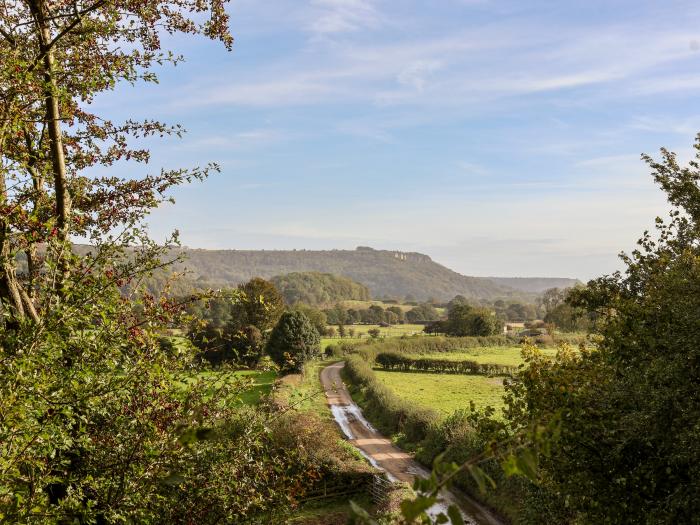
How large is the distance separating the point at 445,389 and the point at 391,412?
57.9ft

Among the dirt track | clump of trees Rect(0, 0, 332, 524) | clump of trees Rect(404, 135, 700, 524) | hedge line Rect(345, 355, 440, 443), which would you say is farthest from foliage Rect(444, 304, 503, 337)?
clump of trees Rect(0, 0, 332, 524)

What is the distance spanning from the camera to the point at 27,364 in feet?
16.9

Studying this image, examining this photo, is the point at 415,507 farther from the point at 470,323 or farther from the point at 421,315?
the point at 421,315

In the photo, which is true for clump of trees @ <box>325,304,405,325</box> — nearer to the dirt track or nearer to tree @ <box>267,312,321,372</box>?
tree @ <box>267,312,321,372</box>

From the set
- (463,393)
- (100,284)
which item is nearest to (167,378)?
(100,284)

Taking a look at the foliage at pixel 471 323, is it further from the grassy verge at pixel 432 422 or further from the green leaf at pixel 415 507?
the green leaf at pixel 415 507

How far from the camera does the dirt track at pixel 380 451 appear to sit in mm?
26047

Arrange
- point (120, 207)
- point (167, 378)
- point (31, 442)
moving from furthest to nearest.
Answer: point (120, 207) → point (167, 378) → point (31, 442)

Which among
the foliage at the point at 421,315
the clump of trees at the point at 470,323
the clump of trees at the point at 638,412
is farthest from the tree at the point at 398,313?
the clump of trees at the point at 638,412

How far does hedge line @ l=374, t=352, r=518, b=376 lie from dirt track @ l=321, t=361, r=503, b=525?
19487 millimetres

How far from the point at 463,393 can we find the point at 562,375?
143 ft

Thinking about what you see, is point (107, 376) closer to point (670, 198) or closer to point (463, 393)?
point (670, 198)

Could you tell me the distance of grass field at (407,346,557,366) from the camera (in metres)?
73.9

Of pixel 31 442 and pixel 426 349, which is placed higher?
pixel 31 442
